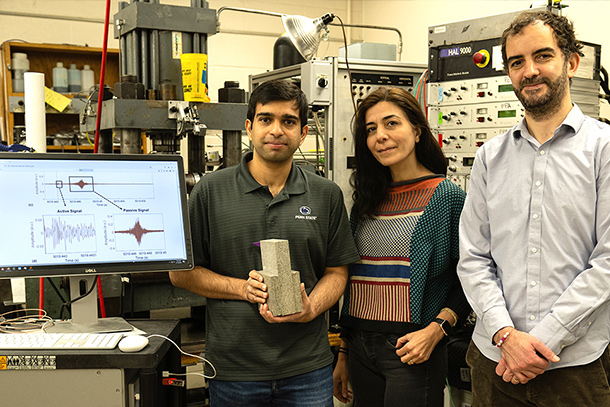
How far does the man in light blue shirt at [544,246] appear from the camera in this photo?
1.23m

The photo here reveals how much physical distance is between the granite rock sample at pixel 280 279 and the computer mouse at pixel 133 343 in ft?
0.99

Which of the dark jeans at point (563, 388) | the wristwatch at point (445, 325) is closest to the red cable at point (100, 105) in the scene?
the wristwatch at point (445, 325)

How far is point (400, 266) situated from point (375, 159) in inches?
13.7

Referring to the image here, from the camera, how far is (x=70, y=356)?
132 centimetres

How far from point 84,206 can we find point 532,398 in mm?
1137

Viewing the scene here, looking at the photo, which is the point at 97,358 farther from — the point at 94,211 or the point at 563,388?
the point at 563,388

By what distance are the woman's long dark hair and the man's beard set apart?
0.39 m

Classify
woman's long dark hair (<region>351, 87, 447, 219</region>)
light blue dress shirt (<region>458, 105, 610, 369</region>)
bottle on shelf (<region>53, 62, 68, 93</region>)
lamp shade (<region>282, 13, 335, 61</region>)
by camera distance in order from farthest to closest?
bottle on shelf (<region>53, 62, 68, 93</region>) < lamp shade (<region>282, 13, 335, 61</region>) < woman's long dark hair (<region>351, 87, 447, 219</region>) < light blue dress shirt (<region>458, 105, 610, 369</region>)

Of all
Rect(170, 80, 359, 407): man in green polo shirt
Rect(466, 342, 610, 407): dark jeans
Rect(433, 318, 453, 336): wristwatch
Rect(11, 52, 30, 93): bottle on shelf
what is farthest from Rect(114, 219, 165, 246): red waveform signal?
Rect(11, 52, 30, 93): bottle on shelf

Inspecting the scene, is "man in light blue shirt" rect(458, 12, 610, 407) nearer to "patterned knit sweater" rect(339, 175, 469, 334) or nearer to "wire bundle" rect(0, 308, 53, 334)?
"patterned knit sweater" rect(339, 175, 469, 334)

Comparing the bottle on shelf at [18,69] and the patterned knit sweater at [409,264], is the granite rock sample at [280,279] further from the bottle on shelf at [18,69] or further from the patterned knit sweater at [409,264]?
the bottle on shelf at [18,69]

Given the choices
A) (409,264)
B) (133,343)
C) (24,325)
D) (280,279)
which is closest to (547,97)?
(409,264)

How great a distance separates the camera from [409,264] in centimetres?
155

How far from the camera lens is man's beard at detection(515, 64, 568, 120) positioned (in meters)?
1.29
